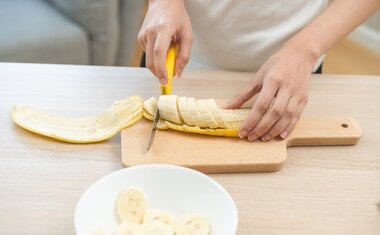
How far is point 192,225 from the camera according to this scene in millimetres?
623

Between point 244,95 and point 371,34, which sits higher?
point 244,95

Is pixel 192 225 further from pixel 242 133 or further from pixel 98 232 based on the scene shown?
pixel 242 133

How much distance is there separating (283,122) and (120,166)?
0.93ft

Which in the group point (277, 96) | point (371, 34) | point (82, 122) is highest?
point (277, 96)

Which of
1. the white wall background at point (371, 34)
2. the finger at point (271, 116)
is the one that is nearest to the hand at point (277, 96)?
the finger at point (271, 116)

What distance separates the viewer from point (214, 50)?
3.66 feet

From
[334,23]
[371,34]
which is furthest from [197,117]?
[371,34]

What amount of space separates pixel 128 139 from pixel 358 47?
2081 millimetres

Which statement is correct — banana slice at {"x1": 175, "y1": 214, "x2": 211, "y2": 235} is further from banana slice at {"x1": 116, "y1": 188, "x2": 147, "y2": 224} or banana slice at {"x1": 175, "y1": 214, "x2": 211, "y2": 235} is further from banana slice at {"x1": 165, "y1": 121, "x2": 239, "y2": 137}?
banana slice at {"x1": 165, "y1": 121, "x2": 239, "y2": 137}

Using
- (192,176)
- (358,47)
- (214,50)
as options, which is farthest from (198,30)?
(358,47)

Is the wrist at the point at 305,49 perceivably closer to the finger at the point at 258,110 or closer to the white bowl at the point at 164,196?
the finger at the point at 258,110

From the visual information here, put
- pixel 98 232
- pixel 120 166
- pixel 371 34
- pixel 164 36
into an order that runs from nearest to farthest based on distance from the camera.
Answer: pixel 98 232
pixel 120 166
pixel 164 36
pixel 371 34

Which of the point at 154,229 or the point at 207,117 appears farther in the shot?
the point at 207,117

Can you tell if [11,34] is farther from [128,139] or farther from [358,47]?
[358,47]
